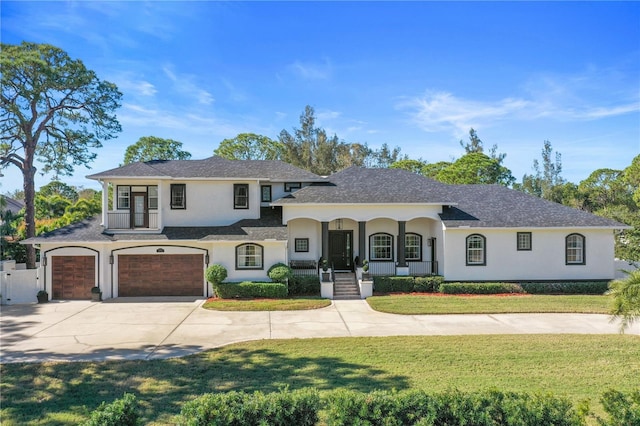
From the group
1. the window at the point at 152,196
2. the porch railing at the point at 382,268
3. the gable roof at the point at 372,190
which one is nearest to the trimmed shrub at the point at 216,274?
the gable roof at the point at 372,190

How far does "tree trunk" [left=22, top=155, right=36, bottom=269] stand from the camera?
2167cm

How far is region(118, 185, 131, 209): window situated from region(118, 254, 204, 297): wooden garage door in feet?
9.67

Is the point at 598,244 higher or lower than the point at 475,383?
higher

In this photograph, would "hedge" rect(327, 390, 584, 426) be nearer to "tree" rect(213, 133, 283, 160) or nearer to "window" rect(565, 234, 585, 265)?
"window" rect(565, 234, 585, 265)

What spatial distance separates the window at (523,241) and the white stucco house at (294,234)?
5 cm

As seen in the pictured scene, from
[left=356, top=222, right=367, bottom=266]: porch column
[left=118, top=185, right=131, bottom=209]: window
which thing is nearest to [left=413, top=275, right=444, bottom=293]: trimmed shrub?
[left=356, top=222, right=367, bottom=266]: porch column

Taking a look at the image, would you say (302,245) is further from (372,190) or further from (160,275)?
(160,275)

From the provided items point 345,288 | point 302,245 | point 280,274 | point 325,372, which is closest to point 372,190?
point 302,245

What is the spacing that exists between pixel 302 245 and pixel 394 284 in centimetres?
544

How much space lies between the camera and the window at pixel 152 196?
781 inches

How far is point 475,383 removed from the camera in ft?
25.4

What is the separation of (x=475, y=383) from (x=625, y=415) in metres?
2.76

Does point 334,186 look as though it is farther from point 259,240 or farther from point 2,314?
point 2,314

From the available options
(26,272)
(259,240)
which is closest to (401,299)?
(259,240)
